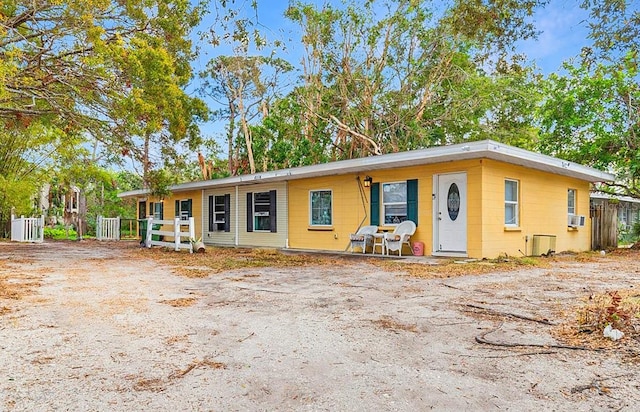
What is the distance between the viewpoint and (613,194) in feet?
48.2

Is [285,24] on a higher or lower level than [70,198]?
higher

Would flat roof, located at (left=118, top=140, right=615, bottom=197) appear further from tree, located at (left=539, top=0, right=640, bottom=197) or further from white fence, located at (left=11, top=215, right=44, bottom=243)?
white fence, located at (left=11, top=215, right=44, bottom=243)

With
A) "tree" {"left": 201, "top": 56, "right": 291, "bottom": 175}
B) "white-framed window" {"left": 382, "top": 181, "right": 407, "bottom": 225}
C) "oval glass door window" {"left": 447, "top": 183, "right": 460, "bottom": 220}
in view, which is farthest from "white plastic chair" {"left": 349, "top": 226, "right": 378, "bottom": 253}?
"tree" {"left": 201, "top": 56, "right": 291, "bottom": 175}

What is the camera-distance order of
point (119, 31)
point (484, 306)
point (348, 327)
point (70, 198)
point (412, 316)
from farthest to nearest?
point (70, 198) → point (119, 31) → point (484, 306) → point (412, 316) → point (348, 327)

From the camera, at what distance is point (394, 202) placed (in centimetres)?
1081

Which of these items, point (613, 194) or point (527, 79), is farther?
point (527, 79)

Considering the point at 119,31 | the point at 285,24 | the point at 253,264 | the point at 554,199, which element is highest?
the point at 285,24

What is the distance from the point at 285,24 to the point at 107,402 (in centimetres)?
1749

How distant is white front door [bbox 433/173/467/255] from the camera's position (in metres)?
9.54

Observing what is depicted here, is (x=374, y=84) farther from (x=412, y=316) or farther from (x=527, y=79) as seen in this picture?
(x=412, y=316)

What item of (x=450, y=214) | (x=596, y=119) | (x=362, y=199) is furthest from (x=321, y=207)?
(x=596, y=119)

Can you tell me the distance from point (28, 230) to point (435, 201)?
633 inches

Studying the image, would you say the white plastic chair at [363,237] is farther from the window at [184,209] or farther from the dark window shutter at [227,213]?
the window at [184,209]

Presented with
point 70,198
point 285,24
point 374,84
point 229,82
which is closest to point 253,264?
point 374,84
